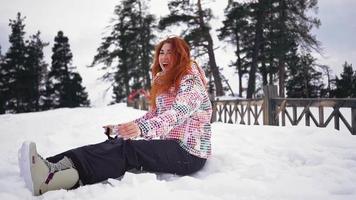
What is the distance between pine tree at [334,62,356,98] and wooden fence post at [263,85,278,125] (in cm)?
3212

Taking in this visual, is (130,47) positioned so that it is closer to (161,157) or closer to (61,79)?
(61,79)

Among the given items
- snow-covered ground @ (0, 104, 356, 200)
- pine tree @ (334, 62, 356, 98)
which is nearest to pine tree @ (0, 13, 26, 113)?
pine tree @ (334, 62, 356, 98)

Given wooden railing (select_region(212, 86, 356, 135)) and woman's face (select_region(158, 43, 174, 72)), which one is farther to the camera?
wooden railing (select_region(212, 86, 356, 135))

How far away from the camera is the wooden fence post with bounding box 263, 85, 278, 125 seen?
30.5 ft

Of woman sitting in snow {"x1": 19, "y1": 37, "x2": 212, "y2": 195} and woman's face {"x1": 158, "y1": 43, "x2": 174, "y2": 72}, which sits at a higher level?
woman's face {"x1": 158, "y1": 43, "x2": 174, "y2": 72}

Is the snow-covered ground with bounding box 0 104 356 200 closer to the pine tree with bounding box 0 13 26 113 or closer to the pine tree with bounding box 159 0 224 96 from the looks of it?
the pine tree with bounding box 159 0 224 96

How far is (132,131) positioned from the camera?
272 centimetres

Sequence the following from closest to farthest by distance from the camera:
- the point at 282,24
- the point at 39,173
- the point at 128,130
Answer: the point at 39,173
the point at 128,130
the point at 282,24

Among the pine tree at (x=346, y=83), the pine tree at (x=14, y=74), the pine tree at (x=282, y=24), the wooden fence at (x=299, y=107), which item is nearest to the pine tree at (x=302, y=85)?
the pine tree at (x=346, y=83)

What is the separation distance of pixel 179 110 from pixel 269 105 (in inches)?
271

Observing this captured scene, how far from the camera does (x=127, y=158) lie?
2.93 m

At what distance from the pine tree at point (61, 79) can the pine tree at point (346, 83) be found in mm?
33573

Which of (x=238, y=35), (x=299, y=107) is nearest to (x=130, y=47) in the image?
(x=238, y=35)

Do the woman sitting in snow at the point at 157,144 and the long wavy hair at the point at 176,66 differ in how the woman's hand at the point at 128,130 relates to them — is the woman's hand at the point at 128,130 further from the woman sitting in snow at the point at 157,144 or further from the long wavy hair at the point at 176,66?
the long wavy hair at the point at 176,66
